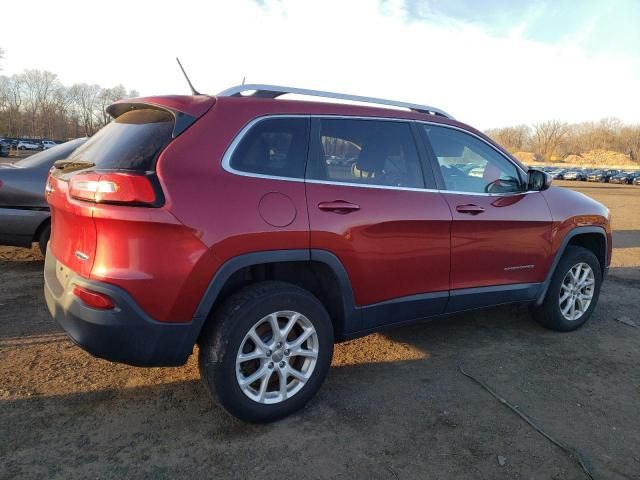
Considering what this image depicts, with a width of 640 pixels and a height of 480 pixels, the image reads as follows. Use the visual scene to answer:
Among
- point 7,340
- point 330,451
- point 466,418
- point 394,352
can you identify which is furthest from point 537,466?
point 7,340

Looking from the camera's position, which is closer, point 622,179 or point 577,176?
point 622,179

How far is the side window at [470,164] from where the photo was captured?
3.56 m

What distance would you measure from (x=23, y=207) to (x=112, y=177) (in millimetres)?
3681

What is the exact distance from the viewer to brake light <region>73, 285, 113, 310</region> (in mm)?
2354

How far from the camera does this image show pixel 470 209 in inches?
140

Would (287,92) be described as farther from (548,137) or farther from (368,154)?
(548,137)

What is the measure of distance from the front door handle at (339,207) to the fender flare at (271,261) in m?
0.25

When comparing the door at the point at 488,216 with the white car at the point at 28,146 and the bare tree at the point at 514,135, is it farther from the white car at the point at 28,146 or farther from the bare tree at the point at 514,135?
the bare tree at the point at 514,135

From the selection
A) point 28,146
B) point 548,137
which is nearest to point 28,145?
point 28,146

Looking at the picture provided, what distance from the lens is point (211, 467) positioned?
238 centimetres

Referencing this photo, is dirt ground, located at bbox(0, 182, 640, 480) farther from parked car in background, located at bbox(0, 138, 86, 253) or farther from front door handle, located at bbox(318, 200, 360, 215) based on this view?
parked car in background, located at bbox(0, 138, 86, 253)

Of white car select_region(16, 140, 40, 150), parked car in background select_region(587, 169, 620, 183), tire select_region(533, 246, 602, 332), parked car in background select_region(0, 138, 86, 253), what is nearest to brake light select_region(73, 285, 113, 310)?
parked car in background select_region(0, 138, 86, 253)

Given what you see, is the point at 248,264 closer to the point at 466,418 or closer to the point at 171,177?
the point at 171,177

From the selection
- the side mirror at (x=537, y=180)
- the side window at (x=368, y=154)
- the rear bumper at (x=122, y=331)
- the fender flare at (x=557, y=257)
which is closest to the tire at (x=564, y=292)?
the fender flare at (x=557, y=257)
